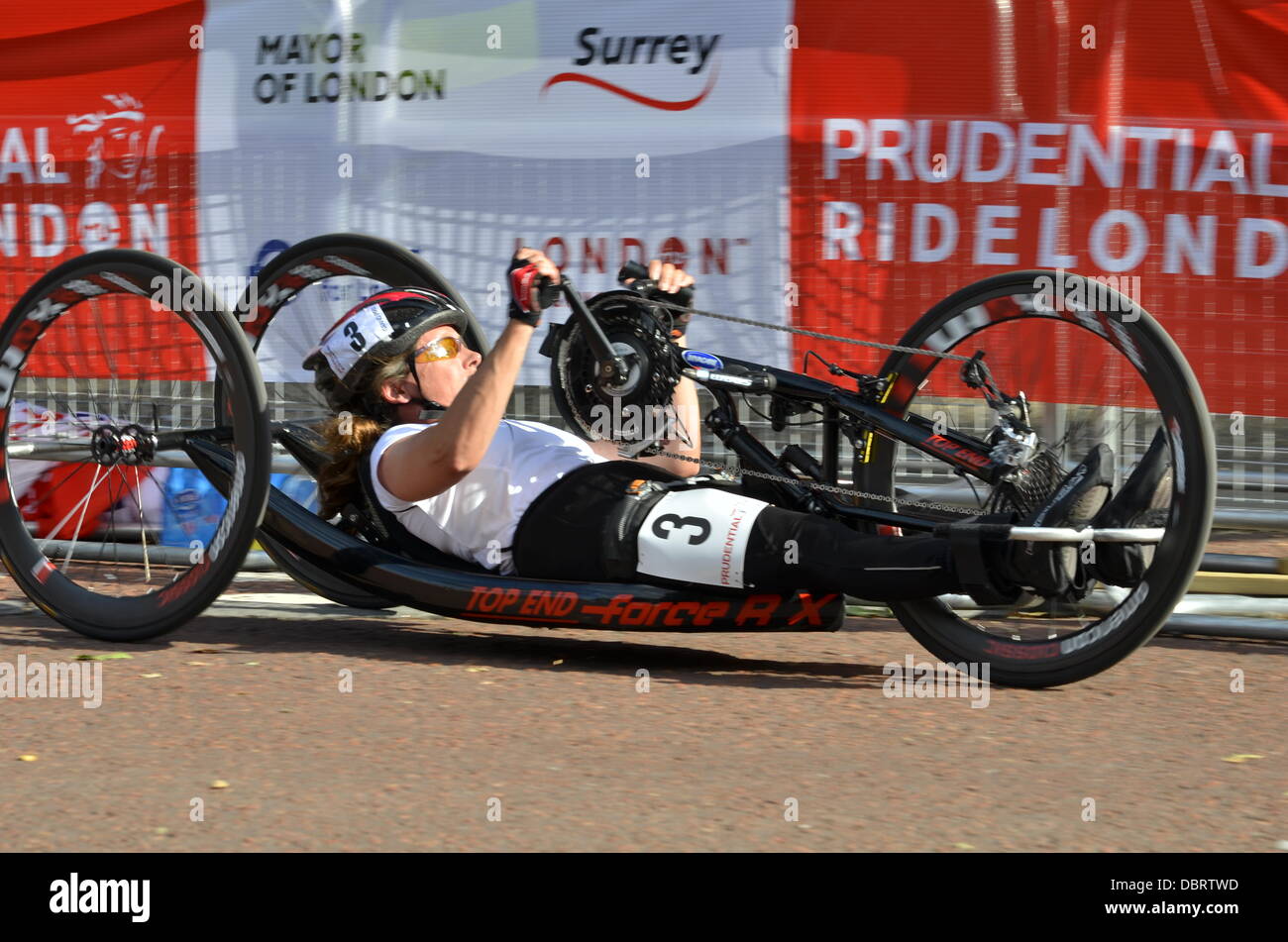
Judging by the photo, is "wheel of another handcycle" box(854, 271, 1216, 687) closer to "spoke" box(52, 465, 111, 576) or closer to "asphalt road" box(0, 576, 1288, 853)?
"asphalt road" box(0, 576, 1288, 853)

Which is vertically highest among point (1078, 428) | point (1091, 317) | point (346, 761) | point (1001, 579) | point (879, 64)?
point (879, 64)

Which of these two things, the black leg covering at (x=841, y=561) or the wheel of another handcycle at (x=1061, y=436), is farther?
the black leg covering at (x=841, y=561)

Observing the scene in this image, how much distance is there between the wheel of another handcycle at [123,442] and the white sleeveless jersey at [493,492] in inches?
17.0

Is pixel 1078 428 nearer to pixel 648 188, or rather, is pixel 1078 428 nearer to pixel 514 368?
pixel 514 368

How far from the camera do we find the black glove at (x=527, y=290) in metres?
4.23

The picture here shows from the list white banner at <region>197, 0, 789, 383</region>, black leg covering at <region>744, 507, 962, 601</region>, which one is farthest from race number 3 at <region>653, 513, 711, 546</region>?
white banner at <region>197, 0, 789, 383</region>

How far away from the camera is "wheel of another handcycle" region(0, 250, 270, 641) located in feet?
15.3

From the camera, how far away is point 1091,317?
4.19 meters

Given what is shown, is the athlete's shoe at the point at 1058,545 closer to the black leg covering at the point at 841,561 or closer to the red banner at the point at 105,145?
the black leg covering at the point at 841,561

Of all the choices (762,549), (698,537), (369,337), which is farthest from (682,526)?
(369,337)

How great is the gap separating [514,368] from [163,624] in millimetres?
1361

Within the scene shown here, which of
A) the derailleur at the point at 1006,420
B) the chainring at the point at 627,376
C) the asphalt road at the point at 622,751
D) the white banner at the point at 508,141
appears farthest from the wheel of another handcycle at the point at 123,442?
the derailleur at the point at 1006,420

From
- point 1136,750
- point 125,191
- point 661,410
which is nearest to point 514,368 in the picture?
point 661,410

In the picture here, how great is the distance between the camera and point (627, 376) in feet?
15.1
